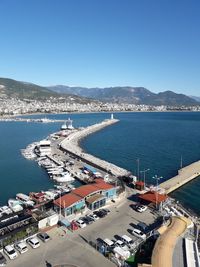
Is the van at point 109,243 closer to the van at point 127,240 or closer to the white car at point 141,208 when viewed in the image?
the van at point 127,240

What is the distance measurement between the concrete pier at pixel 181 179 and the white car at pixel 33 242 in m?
18.7

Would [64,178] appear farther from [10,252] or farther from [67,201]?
[10,252]

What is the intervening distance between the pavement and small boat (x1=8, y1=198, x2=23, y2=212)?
7.46 m

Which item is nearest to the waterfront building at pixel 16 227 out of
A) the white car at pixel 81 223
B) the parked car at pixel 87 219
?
the white car at pixel 81 223

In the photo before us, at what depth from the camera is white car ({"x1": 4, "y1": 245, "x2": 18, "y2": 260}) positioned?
67.1 feet

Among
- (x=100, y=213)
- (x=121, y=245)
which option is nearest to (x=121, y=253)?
(x=121, y=245)

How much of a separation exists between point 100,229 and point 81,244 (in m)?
2.94

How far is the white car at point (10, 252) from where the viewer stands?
67.1 ft

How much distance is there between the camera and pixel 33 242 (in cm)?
2192

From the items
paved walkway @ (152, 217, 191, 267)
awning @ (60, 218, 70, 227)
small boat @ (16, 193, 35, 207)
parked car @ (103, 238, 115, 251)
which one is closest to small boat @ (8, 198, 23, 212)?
small boat @ (16, 193, 35, 207)

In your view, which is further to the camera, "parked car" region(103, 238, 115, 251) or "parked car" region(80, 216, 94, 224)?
"parked car" region(80, 216, 94, 224)

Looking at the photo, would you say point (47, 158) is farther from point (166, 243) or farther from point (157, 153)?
point (166, 243)

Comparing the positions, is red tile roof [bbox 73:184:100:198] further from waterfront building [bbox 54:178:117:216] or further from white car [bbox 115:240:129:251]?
white car [bbox 115:240:129:251]

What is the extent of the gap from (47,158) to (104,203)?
26.6 m
